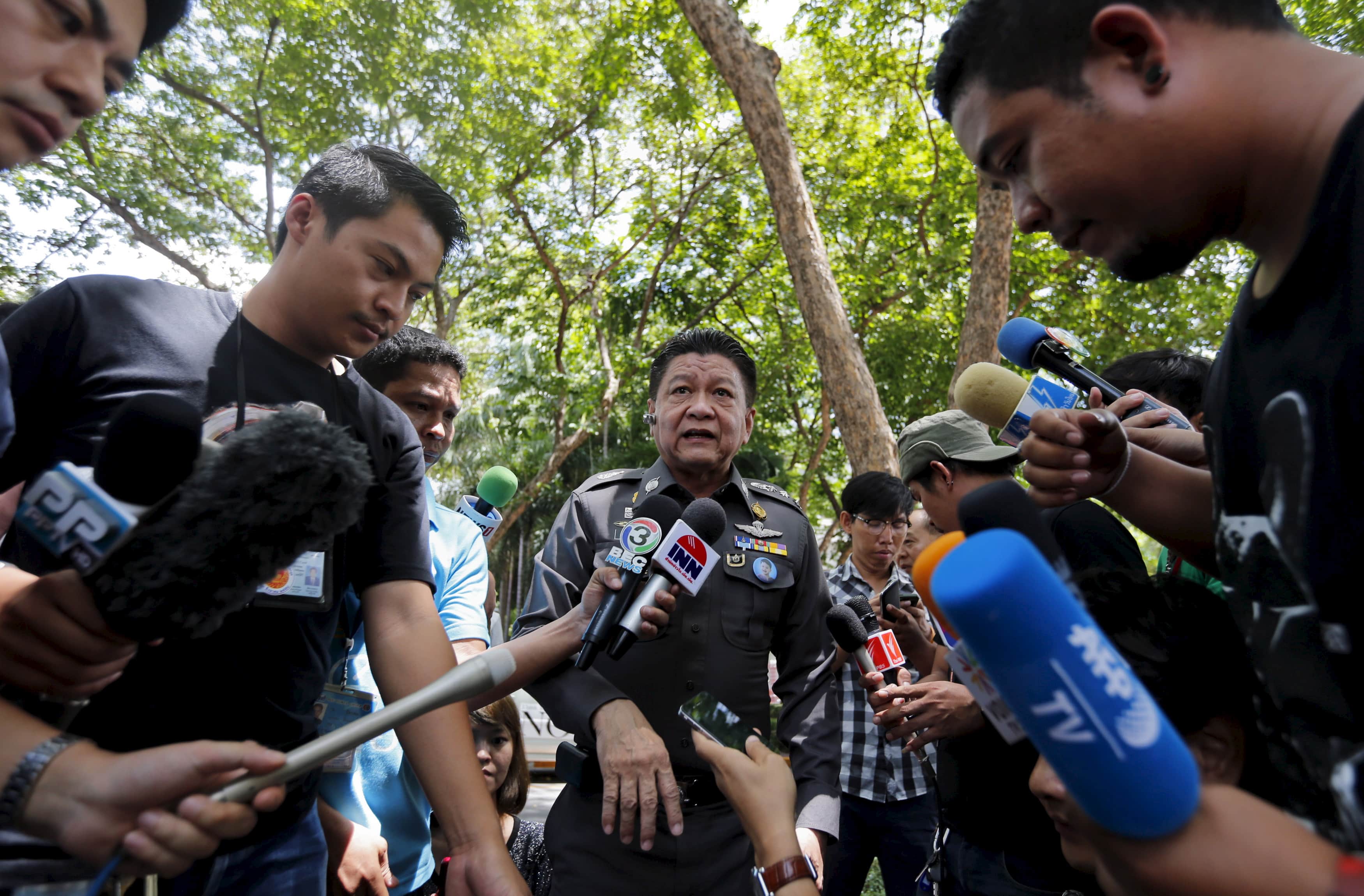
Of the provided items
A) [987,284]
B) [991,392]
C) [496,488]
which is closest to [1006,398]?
[991,392]

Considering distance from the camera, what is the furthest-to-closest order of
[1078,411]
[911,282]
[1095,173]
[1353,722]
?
[911,282]
[1078,411]
[1095,173]
[1353,722]

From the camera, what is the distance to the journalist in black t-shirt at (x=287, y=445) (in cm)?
165

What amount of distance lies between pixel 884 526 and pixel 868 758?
129 centimetres

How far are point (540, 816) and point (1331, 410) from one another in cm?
938

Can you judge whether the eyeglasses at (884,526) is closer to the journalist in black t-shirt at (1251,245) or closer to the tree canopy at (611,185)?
the journalist in black t-shirt at (1251,245)

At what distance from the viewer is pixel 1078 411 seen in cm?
177

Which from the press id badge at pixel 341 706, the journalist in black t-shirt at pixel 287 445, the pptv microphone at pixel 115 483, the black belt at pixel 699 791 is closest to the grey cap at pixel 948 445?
the black belt at pixel 699 791

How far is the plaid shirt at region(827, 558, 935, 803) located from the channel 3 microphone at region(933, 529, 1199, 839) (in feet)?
11.6

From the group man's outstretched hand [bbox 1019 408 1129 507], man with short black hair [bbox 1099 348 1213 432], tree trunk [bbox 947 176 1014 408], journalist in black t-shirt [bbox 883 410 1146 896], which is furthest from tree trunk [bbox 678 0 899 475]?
man's outstretched hand [bbox 1019 408 1129 507]

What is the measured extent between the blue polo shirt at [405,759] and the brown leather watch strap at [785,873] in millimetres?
1190

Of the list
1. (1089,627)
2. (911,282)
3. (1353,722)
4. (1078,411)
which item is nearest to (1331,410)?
(1353,722)

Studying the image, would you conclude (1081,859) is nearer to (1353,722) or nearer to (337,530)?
(1353,722)

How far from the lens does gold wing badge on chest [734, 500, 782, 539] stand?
3100mm

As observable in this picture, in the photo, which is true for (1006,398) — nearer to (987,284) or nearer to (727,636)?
(727,636)
